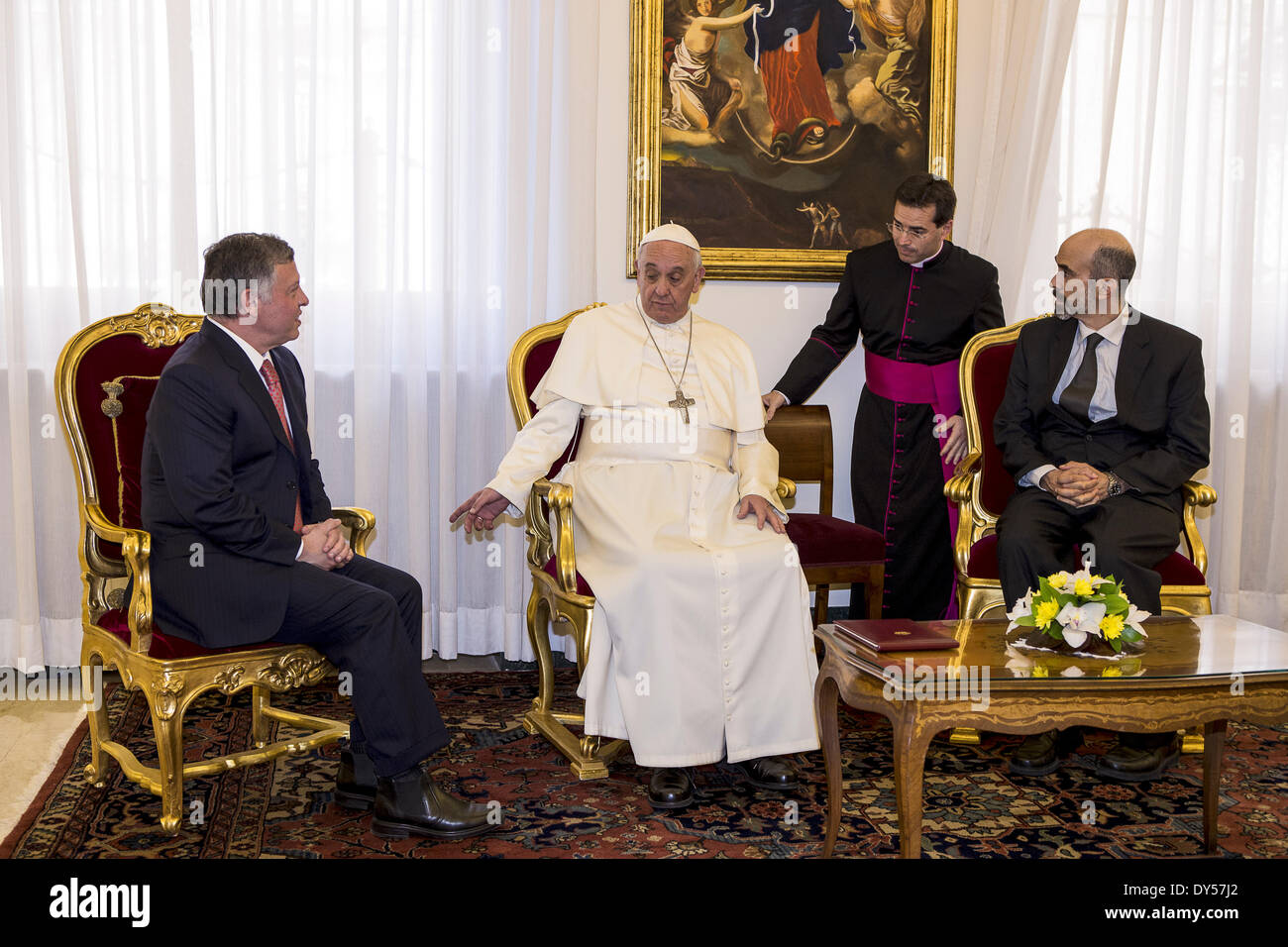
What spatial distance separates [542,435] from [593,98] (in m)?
1.70

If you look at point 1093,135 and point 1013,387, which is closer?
point 1013,387

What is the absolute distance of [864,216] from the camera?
17.8 ft

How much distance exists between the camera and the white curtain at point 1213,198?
550 cm

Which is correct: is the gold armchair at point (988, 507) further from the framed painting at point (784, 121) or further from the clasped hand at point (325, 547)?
the clasped hand at point (325, 547)

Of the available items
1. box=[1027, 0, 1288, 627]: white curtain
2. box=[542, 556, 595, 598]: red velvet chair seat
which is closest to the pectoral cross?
box=[542, 556, 595, 598]: red velvet chair seat

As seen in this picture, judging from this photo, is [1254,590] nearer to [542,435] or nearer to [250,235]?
[542,435]

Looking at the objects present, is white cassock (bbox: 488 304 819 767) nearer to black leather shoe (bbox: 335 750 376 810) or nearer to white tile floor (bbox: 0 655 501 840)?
black leather shoe (bbox: 335 750 376 810)

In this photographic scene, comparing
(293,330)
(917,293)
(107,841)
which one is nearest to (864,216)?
(917,293)

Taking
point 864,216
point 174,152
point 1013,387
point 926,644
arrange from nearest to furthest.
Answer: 1. point 926,644
2. point 1013,387
3. point 174,152
4. point 864,216

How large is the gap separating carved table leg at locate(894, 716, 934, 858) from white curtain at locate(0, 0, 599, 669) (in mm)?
2717

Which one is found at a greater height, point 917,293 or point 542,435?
point 917,293

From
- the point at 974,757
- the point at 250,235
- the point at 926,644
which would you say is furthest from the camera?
the point at 974,757

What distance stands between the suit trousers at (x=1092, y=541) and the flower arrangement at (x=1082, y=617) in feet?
3.03

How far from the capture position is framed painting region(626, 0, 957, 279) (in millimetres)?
5199
